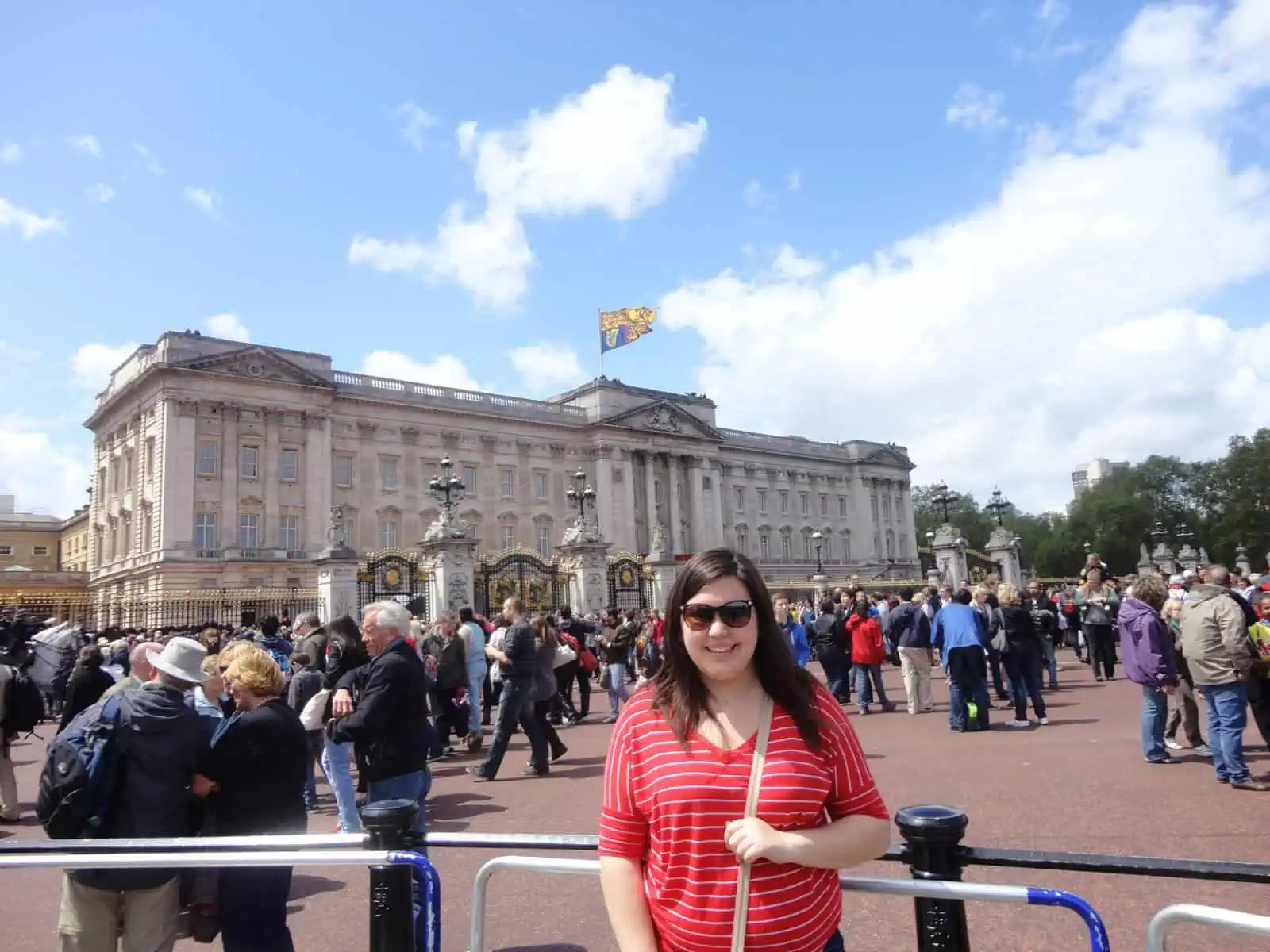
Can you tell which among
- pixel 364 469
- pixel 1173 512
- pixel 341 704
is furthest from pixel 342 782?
pixel 1173 512

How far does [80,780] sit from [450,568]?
19.0 m

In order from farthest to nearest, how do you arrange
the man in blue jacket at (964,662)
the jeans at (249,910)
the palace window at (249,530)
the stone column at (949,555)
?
the palace window at (249,530) < the stone column at (949,555) < the man in blue jacket at (964,662) < the jeans at (249,910)

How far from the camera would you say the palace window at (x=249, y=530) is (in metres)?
43.6

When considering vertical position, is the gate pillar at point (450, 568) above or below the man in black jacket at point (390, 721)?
above

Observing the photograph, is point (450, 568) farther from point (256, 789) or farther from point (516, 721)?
point (256, 789)

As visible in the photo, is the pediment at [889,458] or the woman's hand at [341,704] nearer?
the woman's hand at [341,704]

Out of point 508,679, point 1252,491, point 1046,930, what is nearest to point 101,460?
point 508,679

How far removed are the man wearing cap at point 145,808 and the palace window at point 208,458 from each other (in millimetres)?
42807

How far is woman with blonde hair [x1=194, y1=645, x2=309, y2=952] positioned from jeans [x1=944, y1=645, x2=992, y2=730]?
8.74m

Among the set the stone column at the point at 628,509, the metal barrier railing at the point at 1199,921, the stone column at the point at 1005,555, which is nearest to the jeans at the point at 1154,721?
the metal barrier railing at the point at 1199,921

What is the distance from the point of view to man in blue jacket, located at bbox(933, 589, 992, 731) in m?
10.9

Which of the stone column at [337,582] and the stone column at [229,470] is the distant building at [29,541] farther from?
the stone column at [337,582]

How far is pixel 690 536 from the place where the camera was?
63.0 m

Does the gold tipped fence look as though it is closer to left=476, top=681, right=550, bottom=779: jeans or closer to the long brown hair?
left=476, top=681, right=550, bottom=779: jeans
